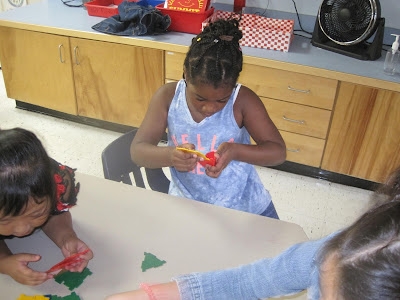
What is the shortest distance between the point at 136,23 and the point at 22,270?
6.12 feet

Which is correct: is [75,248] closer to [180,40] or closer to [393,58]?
[180,40]

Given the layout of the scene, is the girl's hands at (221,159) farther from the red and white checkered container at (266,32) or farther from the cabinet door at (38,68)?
the cabinet door at (38,68)

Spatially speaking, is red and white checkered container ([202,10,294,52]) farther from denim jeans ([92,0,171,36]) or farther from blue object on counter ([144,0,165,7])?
blue object on counter ([144,0,165,7])

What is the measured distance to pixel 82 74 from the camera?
266cm

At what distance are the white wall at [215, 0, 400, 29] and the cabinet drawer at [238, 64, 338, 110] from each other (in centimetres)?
64

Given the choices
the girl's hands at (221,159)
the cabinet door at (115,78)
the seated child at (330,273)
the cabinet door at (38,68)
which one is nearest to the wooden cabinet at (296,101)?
the cabinet door at (115,78)

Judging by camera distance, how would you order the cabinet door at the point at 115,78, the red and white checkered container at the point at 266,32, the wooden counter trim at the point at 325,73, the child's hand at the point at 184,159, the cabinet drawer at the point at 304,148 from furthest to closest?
the cabinet door at the point at 115,78 < the cabinet drawer at the point at 304,148 < the red and white checkered container at the point at 266,32 < the wooden counter trim at the point at 325,73 < the child's hand at the point at 184,159

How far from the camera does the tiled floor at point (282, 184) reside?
2.19 m

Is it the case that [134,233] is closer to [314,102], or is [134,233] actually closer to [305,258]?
[305,258]

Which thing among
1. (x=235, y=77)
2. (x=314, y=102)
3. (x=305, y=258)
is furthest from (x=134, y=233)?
(x=314, y=102)

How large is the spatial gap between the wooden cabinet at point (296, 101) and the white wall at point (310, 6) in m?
0.64

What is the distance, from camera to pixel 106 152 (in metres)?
1.29

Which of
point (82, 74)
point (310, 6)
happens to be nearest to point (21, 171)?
point (82, 74)

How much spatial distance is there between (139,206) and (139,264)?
0.67ft
